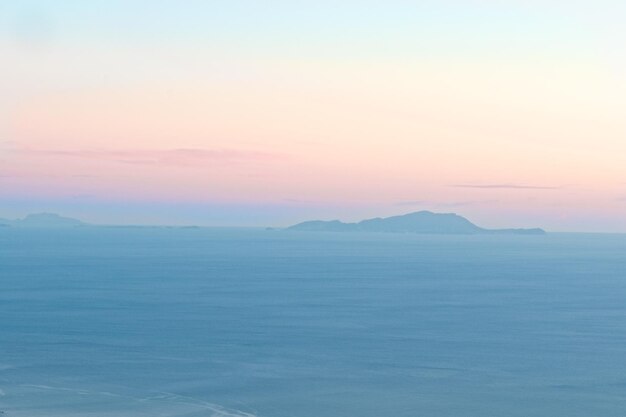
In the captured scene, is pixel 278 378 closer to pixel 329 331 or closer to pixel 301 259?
pixel 329 331

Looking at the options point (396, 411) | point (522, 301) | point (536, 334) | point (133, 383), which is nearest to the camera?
point (396, 411)

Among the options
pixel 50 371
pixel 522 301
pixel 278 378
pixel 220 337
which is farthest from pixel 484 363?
pixel 522 301

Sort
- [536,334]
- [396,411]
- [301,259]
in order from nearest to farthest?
[396,411], [536,334], [301,259]

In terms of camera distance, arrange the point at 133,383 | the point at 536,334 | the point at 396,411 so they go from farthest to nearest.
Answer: the point at 536,334, the point at 133,383, the point at 396,411

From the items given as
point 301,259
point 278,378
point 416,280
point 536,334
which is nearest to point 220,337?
point 278,378

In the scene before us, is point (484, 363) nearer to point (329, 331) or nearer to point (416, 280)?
point (329, 331)

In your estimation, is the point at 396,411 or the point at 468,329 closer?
the point at 396,411
